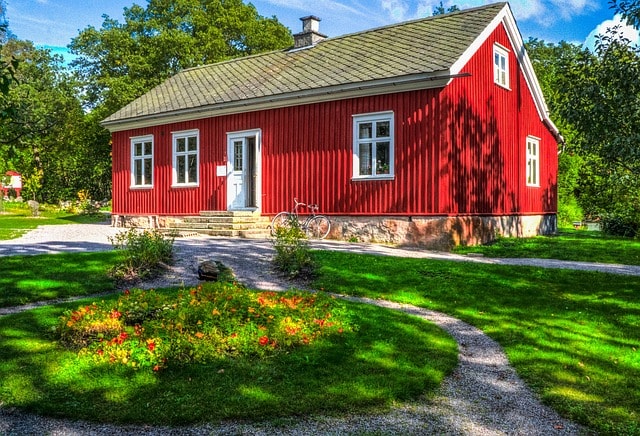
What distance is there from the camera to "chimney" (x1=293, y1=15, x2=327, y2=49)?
20094mm

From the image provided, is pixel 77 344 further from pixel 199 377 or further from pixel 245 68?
pixel 245 68

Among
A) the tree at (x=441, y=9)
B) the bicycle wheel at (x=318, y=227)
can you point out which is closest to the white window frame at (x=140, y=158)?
the bicycle wheel at (x=318, y=227)

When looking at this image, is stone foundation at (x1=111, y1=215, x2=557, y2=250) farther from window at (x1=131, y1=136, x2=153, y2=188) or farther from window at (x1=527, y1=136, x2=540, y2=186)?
window at (x1=131, y1=136, x2=153, y2=188)

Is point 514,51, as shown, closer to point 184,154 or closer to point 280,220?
point 280,220

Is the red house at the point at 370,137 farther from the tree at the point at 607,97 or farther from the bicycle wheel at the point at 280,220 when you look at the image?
the tree at the point at 607,97

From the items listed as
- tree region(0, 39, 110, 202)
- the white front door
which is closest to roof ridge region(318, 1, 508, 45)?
the white front door

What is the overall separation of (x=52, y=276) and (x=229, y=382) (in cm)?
577

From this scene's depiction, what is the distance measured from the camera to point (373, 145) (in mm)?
15227

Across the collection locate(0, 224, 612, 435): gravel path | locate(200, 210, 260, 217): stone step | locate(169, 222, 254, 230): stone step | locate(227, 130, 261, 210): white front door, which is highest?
locate(227, 130, 261, 210): white front door

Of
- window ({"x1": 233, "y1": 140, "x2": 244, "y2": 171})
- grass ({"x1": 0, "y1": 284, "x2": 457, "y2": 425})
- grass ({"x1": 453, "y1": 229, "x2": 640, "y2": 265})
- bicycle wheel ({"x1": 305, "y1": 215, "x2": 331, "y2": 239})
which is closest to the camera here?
grass ({"x1": 0, "y1": 284, "x2": 457, "y2": 425})

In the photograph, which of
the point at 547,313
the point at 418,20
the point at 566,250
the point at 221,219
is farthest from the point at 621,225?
the point at 547,313

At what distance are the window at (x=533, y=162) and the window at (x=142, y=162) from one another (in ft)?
43.0

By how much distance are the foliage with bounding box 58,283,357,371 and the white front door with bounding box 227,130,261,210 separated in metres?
11.7

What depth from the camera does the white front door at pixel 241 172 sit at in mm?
17969
